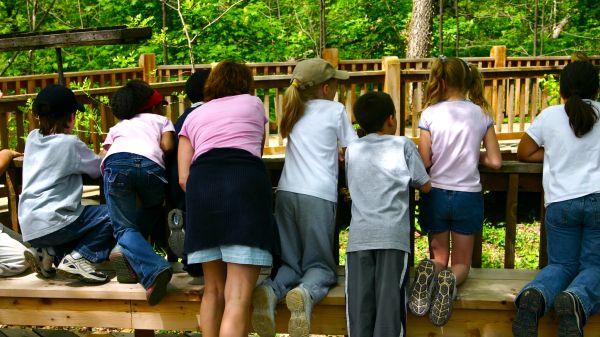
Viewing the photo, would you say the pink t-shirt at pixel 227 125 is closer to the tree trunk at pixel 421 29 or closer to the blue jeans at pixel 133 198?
the blue jeans at pixel 133 198

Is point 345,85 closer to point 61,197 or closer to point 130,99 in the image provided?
point 130,99

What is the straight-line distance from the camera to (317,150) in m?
4.60

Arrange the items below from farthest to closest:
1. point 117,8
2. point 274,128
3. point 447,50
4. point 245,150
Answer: point 447,50 → point 117,8 → point 274,128 → point 245,150

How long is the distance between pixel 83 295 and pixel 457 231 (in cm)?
208

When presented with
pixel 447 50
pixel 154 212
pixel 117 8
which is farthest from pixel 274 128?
pixel 447 50

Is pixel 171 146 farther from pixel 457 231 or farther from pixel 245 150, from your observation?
pixel 457 231

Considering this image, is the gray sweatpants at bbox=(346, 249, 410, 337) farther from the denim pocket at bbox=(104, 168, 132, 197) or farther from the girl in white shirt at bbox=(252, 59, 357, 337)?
the denim pocket at bbox=(104, 168, 132, 197)

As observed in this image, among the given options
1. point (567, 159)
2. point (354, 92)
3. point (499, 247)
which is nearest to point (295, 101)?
point (567, 159)

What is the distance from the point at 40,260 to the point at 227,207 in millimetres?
1363

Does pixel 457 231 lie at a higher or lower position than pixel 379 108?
lower

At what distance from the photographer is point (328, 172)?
4.59m

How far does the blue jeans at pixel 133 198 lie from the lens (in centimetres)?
454

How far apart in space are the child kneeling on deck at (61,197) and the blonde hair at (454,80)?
1.92 m

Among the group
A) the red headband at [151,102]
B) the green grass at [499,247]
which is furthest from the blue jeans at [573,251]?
the green grass at [499,247]
